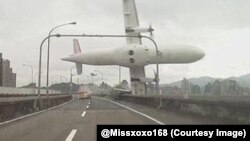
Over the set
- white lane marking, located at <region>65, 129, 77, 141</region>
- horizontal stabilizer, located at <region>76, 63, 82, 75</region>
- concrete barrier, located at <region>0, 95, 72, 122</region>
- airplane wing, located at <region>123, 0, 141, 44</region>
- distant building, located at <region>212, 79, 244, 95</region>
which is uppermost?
airplane wing, located at <region>123, 0, 141, 44</region>

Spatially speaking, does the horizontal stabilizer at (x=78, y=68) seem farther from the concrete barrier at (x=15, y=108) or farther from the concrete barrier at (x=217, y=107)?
the concrete barrier at (x=217, y=107)

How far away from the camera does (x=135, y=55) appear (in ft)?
270

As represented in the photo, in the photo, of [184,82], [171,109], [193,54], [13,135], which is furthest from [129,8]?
[13,135]

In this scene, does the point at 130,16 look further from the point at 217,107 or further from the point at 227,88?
the point at 217,107

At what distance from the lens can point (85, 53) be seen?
90.6 meters

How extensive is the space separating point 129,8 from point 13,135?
7346 cm

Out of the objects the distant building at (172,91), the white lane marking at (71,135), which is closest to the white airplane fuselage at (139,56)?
the distant building at (172,91)

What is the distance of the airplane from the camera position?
79.7m

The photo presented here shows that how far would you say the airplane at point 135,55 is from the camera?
7969 cm

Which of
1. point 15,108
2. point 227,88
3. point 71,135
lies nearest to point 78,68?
point 15,108

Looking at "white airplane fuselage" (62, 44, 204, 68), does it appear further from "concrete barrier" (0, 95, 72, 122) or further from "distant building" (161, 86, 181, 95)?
"concrete barrier" (0, 95, 72, 122)

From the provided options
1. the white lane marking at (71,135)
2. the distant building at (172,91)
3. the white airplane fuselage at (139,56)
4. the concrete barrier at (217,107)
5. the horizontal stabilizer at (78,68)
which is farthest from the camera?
the horizontal stabilizer at (78,68)

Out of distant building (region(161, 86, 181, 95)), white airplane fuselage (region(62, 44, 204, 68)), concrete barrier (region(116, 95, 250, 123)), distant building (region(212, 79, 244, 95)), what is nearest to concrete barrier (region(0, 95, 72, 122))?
concrete barrier (region(116, 95, 250, 123))

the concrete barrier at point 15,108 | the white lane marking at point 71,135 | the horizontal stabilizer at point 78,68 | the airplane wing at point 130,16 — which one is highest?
the airplane wing at point 130,16
